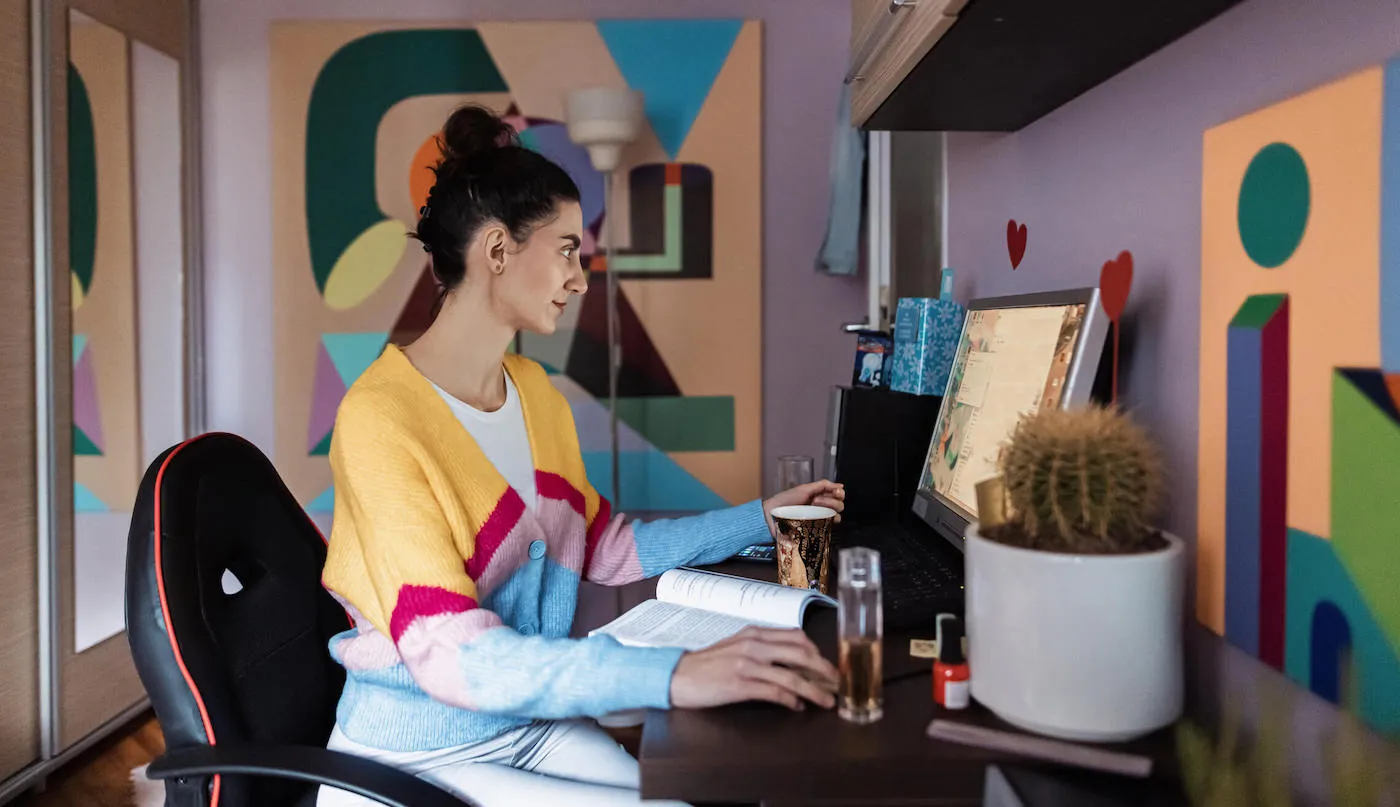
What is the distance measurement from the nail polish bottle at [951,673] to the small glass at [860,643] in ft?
0.18

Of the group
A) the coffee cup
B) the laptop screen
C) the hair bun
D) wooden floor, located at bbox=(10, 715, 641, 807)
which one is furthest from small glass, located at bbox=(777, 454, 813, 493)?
wooden floor, located at bbox=(10, 715, 641, 807)

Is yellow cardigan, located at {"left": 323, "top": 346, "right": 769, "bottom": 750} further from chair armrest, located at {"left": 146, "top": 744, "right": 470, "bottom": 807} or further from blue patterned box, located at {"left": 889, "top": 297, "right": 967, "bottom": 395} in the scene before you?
blue patterned box, located at {"left": 889, "top": 297, "right": 967, "bottom": 395}

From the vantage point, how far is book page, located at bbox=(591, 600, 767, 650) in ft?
3.61

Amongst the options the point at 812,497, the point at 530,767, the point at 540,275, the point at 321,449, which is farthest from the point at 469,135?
the point at 321,449

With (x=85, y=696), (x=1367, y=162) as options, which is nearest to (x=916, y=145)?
(x=1367, y=162)

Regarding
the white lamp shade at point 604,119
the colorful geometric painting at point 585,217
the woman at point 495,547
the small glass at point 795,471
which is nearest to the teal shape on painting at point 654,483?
the colorful geometric painting at point 585,217

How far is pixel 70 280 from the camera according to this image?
8.45 feet

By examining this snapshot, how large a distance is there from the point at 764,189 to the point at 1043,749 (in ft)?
8.35

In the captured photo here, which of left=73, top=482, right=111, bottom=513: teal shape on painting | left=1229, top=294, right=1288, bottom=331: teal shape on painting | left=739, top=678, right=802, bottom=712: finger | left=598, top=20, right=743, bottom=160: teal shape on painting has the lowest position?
left=73, top=482, right=111, bottom=513: teal shape on painting

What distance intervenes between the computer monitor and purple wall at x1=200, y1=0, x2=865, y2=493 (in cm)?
159

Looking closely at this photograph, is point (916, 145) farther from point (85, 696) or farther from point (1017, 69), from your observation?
point (85, 696)

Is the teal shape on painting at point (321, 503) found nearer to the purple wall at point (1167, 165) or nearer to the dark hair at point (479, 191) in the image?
the dark hair at point (479, 191)

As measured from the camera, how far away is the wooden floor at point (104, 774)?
93.8 inches

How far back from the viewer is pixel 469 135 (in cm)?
145
